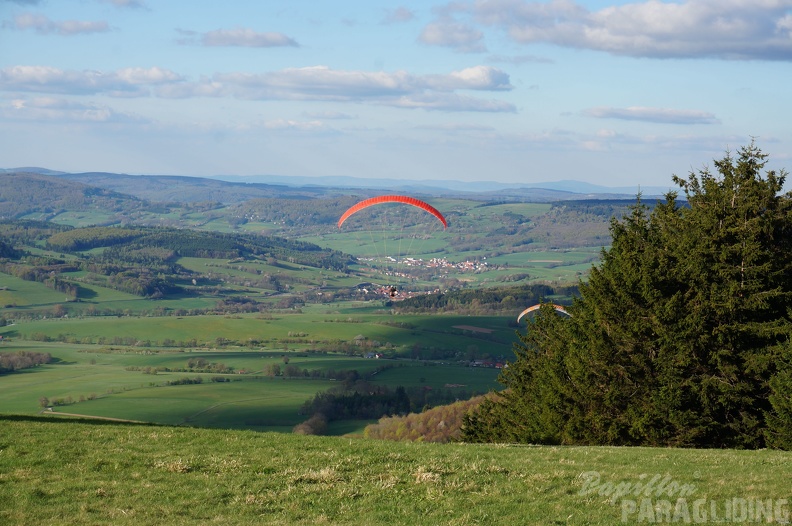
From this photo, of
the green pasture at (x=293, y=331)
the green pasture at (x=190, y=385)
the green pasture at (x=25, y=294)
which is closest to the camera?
the green pasture at (x=190, y=385)

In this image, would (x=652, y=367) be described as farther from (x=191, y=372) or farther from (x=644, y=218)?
(x=191, y=372)

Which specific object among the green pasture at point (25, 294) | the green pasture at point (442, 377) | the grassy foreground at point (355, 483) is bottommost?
the green pasture at point (25, 294)

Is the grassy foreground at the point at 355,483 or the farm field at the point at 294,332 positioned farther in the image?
the farm field at the point at 294,332

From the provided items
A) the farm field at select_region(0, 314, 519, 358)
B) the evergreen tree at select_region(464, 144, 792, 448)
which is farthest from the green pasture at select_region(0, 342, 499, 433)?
the evergreen tree at select_region(464, 144, 792, 448)

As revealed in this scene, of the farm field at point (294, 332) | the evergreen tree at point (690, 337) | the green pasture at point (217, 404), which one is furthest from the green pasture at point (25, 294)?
the evergreen tree at point (690, 337)

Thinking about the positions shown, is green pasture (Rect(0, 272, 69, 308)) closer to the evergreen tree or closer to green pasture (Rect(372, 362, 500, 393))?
green pasture (Rect(372, 362, 500, 393))

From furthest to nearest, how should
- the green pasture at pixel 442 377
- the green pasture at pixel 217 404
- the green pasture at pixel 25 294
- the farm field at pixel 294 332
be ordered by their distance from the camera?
the green pasture at pixel 25 294 → the farm field at pixel 294 332 → the green pasture at pixel 442 377 → the green pasture at pixel 217 404

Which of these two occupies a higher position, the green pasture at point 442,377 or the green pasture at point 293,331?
the green pasture at point 442,377

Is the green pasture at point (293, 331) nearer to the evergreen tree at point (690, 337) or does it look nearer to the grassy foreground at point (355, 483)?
the evergreen tree at point (690, 337)

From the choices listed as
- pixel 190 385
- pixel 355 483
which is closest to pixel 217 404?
pixel 190 385
